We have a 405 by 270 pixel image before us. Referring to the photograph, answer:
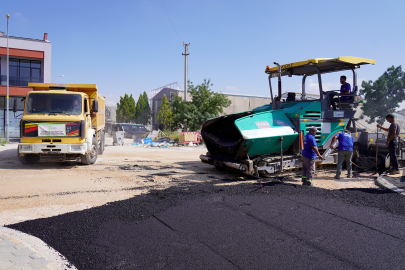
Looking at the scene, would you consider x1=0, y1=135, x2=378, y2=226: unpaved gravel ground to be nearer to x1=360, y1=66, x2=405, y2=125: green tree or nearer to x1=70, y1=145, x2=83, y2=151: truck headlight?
x1=70, y1=145, x2=83, y2=151: truck headlight

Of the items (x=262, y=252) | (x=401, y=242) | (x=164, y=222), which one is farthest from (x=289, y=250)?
(x=164, y=222)

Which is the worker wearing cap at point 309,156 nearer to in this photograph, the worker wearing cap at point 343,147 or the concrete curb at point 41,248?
the worker wearing cap at point 343,147

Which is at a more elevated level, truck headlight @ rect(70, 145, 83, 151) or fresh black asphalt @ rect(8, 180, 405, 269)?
truck headlight @ rect(70, 145, 83, 151)

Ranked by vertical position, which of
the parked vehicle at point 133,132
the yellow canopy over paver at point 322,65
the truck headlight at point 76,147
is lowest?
the truck headlight at point 76,147

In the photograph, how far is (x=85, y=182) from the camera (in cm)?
750

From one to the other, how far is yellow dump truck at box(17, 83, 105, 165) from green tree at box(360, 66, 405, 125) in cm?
3360

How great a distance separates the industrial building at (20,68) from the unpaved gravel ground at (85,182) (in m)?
16.1

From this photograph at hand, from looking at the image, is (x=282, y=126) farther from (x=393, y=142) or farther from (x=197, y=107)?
(x=197, y=107)

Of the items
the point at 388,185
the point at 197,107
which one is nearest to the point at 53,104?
the point at 388,185

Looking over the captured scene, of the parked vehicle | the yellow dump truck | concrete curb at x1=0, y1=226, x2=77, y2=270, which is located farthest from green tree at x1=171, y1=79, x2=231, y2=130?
concrete curb at x1=0, y1=226, x2=77, y2=270

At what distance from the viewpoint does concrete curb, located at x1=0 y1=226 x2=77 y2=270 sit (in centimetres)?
318

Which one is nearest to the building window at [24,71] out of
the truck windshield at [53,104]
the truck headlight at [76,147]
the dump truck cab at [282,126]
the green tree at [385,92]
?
the truck windshield at [53,104]

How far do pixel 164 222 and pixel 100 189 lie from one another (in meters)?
2.86

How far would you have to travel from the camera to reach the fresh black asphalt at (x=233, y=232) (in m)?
3.32
